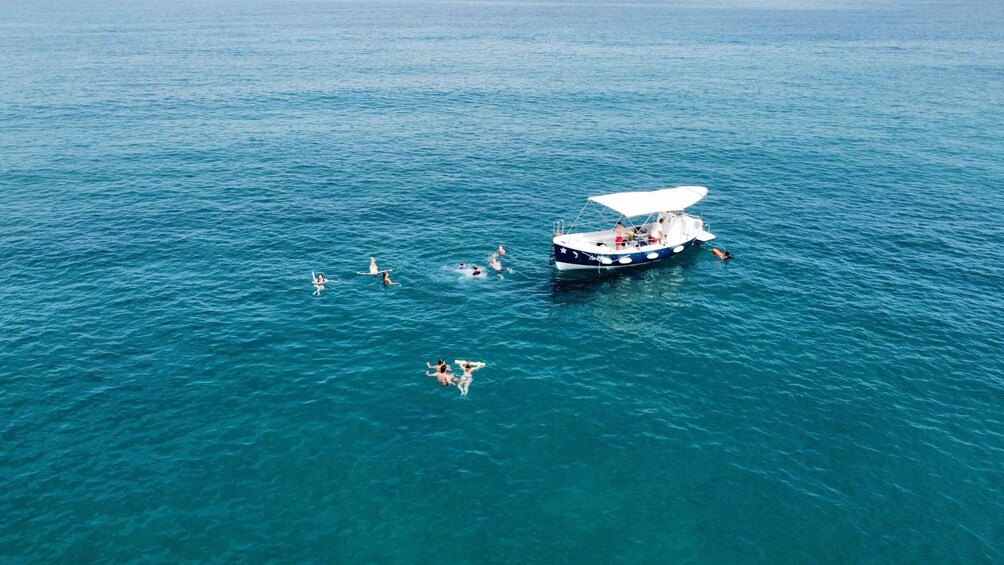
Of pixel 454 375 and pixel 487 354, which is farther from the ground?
pixel 454 375

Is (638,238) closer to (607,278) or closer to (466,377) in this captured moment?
(607,278)

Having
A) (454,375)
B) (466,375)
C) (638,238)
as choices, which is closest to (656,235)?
(638,238)

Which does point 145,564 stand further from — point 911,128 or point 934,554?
point 911,128

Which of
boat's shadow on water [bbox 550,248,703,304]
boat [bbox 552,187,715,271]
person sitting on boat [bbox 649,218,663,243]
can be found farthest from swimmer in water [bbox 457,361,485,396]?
person sitting on boat [bbox 649,218,663,243]

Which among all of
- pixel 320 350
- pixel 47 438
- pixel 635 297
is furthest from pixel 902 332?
pixel 47 438

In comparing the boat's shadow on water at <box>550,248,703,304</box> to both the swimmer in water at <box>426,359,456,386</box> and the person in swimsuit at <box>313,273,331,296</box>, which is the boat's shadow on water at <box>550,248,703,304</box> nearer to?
the swimmer in water at <box>426,359,456,386</box>

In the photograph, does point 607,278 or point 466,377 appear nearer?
point 466,377

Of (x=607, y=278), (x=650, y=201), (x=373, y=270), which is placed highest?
(x=650, y=201)
